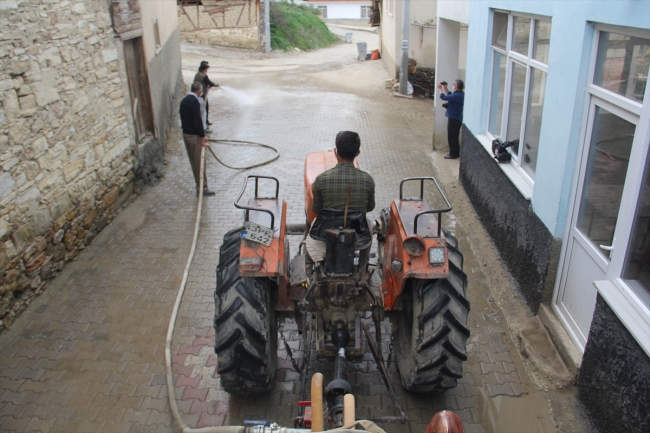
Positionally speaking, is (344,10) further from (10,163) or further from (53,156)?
(10,163)

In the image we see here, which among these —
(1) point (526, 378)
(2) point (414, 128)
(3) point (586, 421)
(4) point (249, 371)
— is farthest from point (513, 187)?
(2) point (414, 128)

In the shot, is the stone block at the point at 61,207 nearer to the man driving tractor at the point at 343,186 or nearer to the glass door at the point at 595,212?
the man driving tractor at the point at 343,186

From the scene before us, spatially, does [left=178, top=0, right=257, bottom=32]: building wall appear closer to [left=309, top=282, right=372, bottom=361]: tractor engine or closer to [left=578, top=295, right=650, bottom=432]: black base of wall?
[left=309, top=282, right=372, bottom=361]: tractor engine

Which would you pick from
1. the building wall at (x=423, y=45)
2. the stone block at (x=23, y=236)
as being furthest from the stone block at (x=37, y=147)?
the building wall at (x=423, y=45)

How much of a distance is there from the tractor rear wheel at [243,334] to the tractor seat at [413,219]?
1156 millimetres

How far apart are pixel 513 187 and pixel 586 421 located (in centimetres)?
277

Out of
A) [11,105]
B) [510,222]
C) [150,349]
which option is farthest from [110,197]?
[510,222]

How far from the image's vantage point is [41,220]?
5.73 m

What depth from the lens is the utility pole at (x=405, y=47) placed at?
14633 millimetres

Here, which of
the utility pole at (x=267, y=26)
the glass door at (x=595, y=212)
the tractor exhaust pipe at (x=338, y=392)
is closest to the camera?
the tractor exhaust pipe at (x=338, y=392)

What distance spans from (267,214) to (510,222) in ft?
9.87

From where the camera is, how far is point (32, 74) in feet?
18.2

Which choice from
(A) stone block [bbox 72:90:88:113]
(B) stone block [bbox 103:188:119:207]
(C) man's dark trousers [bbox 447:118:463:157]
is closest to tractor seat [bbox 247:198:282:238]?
(A) stone block [bbox 72:90:88:113]

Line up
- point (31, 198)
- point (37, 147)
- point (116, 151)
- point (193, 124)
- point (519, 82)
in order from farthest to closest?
point (193, 124) < point (116, 151) < point (519, 82) < point (37, 147) < point (31, 198)
